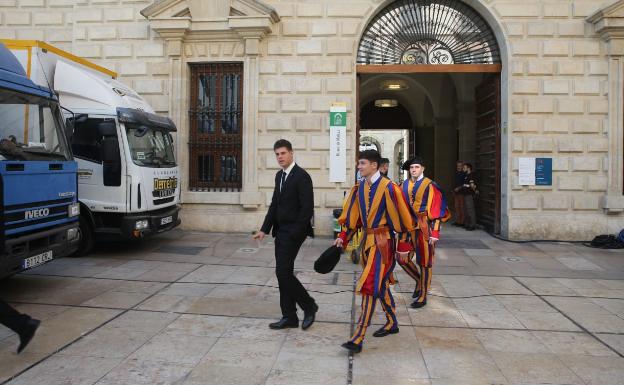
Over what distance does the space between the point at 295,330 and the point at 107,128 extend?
5.24 metres

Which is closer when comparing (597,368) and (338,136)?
(597,368)

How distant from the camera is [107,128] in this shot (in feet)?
27.5

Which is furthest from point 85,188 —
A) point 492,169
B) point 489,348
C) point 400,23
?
point 492,169

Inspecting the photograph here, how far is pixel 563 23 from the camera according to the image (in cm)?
1091

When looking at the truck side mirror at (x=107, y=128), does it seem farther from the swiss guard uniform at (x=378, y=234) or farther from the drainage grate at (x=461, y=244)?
the drainage grate at (x=461, y=244)

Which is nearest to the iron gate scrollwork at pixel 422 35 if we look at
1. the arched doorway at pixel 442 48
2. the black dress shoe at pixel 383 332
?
the arched doorway at pixel 442 48

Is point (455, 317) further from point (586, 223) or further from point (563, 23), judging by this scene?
point (563, 23)

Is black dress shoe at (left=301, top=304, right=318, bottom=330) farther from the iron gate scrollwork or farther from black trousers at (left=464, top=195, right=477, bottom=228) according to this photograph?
black trousers at (left=464, top=195, right=477, bottom=228)

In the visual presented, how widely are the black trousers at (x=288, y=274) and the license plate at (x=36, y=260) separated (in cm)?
296

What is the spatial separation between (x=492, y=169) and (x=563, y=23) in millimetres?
3477

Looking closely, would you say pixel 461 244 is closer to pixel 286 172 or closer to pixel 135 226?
pixel 135 226

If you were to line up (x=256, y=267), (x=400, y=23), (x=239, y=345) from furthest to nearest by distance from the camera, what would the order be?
(x=400, y=23)
(x=256, y=267)
(x=239, y=345)

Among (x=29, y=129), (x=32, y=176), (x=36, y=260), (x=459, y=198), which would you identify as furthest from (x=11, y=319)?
(x=459, y=198)

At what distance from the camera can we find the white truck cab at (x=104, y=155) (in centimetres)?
844
